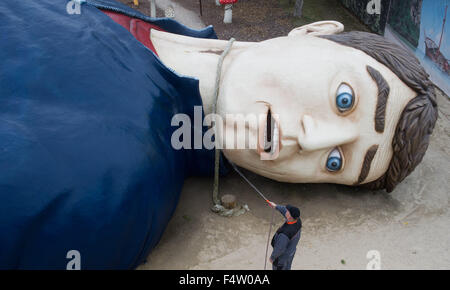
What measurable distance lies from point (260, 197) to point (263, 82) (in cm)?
142

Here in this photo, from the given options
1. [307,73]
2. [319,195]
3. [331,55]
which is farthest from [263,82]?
[319,195]

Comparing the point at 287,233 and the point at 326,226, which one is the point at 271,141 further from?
the point at 326,226

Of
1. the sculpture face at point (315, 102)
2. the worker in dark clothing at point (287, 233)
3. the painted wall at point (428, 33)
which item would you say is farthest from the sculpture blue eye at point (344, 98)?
the painted wall at point (428, 33)

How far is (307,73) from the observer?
3527mm

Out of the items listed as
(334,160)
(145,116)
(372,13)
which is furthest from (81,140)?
(372,13)

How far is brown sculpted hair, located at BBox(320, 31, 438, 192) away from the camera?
11.7 ft

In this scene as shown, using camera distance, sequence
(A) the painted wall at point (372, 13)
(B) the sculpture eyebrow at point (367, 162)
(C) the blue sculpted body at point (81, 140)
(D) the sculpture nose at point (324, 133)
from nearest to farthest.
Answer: (C) the blue sculpted body at point (81, 140), (D) the sculpture nose at point (324, 133), (B) the sculpture eyebrow at point (367, 162), (A) the painted wall at point (372, 13)

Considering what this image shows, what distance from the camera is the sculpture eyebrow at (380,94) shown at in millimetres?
3518

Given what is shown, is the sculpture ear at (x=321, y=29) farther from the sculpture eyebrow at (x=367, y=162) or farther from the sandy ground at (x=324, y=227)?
the sandy ground at (x=324, y=227)

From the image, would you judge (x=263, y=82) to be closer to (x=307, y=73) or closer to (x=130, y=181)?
(x=307, y=73)

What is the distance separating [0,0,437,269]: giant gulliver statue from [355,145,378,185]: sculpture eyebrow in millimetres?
12

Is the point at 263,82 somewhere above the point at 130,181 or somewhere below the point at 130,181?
above

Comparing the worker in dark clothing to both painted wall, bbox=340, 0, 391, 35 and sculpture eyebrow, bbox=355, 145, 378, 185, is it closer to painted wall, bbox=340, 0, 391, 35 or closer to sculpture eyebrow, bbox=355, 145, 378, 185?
sculpture eyebrow, bbox=355, 145, 378, 185

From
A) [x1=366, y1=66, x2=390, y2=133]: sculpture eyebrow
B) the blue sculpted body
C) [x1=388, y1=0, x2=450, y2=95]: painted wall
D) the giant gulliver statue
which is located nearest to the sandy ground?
the giant gulliver statue
